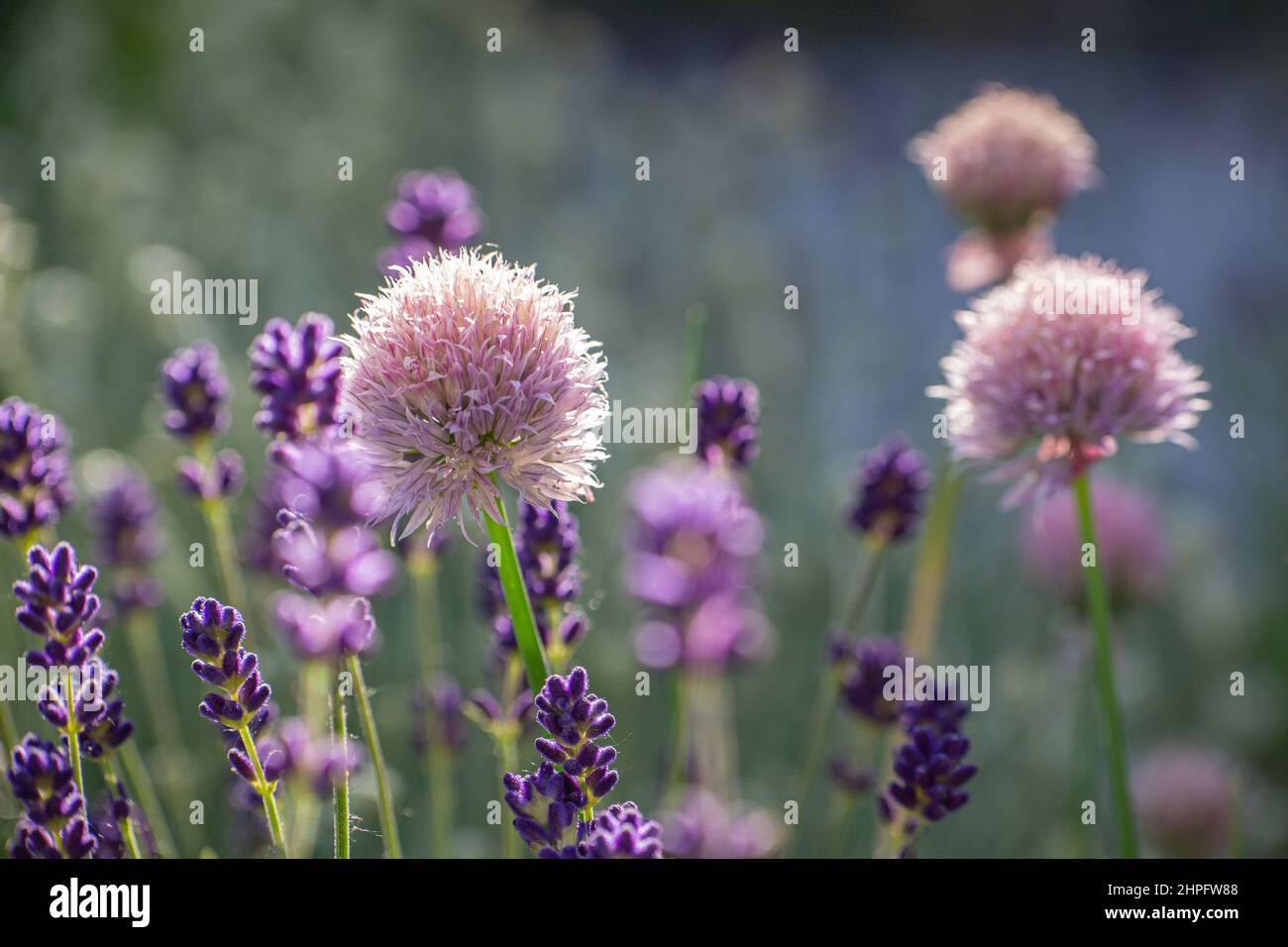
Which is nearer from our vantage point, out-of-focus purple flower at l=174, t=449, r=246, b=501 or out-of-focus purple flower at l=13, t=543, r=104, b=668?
out-of-focus purple flower at l=13, t=543, r=104, b=668

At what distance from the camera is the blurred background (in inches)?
64.3

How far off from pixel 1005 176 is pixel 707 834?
2.30ft

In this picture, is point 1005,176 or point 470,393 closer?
point 470,393

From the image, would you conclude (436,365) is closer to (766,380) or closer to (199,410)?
(199,410)

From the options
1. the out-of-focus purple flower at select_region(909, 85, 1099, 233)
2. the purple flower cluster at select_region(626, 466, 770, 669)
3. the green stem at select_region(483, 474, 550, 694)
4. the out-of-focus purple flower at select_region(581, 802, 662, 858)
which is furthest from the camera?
the out-of-focus purple flower at select_region(909, 85, 1099, 233)

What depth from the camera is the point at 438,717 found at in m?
0.99

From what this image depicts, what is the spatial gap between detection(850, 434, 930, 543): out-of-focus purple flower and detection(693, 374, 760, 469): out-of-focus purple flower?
0.41 feet

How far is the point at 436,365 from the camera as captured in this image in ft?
2.28

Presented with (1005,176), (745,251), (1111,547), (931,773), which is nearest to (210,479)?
(931,773)

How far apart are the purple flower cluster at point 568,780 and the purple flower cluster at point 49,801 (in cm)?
23

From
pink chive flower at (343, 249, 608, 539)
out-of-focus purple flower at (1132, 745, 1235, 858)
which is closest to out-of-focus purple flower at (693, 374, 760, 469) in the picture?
pink chive flower at (343, 249, 608, 539)

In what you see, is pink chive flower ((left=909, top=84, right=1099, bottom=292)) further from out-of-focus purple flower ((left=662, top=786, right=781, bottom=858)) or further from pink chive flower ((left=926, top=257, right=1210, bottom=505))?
out-of-focus purple flower ((left=662, top=786, right=781, bottom=858))

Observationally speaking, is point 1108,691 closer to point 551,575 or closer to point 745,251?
point 551,575
